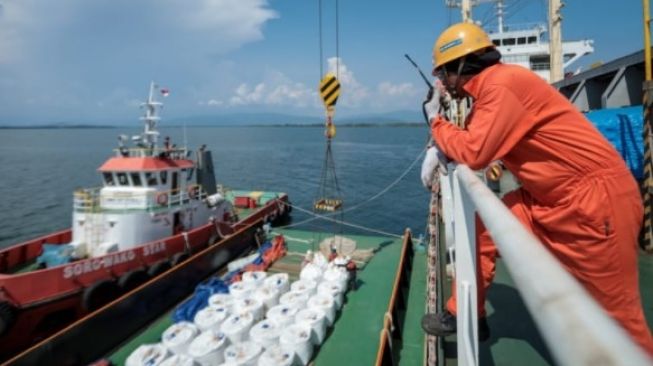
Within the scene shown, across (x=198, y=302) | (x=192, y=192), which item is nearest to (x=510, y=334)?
(x=198, y=302)

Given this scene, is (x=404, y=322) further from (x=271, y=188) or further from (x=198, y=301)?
(x=271, y=188)

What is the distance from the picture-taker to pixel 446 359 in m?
3.08

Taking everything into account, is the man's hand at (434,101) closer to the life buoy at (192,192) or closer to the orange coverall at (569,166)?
the orange coverall at (569,166)

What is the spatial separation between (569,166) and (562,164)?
0.03 m

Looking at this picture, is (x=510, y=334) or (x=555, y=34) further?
(x=555, y=34)

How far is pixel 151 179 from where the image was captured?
34.3ft

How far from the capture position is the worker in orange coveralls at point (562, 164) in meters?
1.73

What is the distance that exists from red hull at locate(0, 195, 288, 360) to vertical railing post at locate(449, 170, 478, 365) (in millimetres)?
7777

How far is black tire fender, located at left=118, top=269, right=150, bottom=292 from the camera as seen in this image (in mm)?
8281

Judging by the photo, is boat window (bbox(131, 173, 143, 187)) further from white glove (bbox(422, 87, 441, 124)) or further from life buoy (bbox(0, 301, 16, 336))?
white glove (bbox(422, 87, 441, 124))

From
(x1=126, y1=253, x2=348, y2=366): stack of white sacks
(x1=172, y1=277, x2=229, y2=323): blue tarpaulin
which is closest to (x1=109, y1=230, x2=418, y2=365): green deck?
(x1=126, y1=253, x2=348, y2=366): stack of white sacks

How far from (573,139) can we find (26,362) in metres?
6.52

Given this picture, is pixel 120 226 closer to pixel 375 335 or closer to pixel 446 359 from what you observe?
pixel 375 335

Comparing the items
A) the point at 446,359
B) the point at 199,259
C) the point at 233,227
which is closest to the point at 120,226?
the point at 199,259
